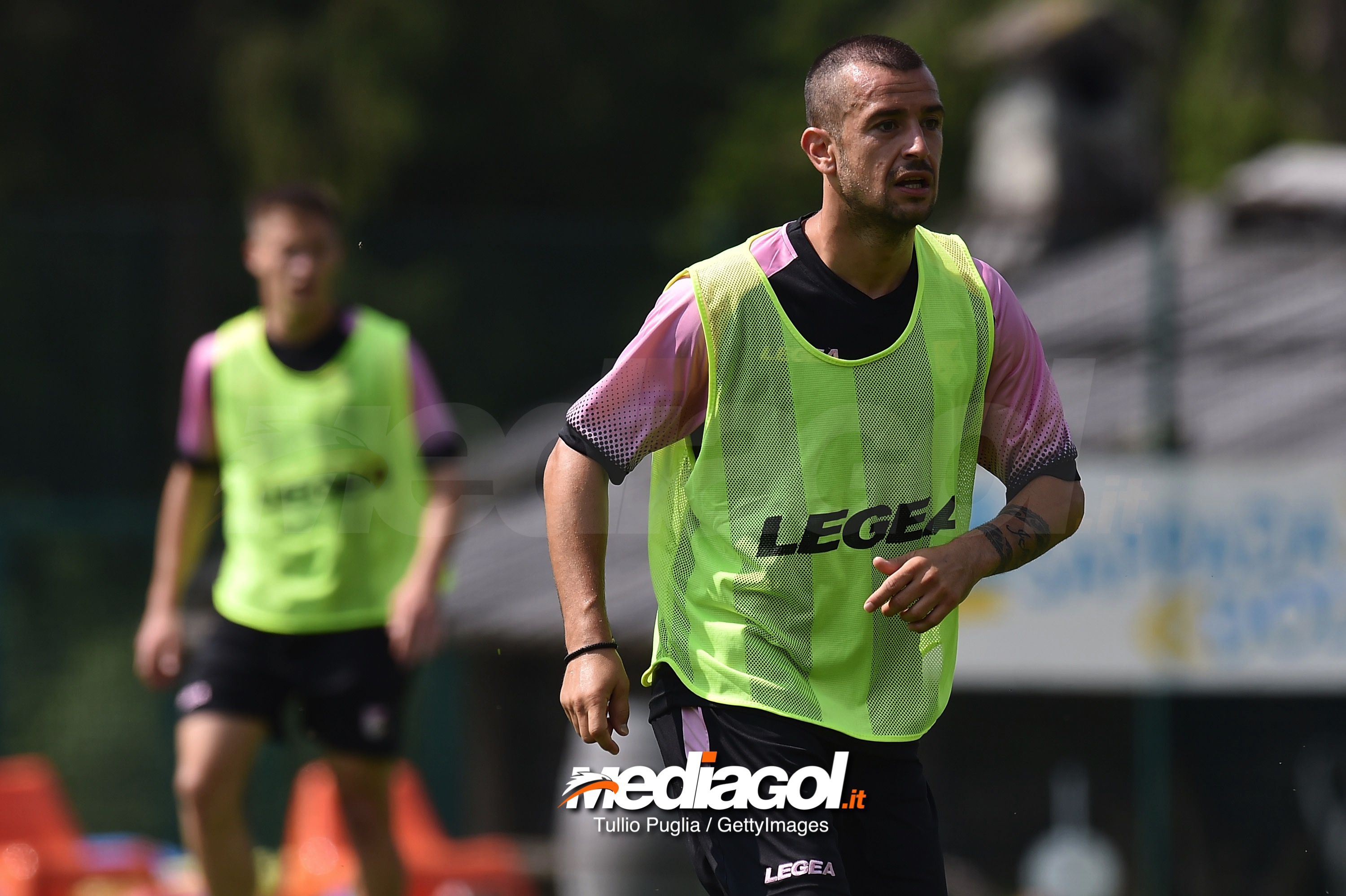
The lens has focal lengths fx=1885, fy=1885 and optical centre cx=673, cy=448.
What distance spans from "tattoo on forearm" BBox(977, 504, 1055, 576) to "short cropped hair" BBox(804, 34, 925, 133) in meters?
0.75

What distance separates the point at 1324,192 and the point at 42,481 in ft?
26.3

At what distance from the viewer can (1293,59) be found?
640 inches

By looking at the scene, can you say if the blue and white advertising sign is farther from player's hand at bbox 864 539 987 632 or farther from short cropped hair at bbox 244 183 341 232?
player's hand at bbox 864 539 987 632

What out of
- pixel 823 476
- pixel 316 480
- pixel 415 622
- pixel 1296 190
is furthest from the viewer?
pixel 1296 190

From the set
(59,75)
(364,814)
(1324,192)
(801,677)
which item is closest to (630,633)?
(364,814)

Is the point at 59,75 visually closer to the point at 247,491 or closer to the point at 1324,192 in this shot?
the point at 1324,192

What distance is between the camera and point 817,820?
329cm

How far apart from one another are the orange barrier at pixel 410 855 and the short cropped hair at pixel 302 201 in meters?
2.24

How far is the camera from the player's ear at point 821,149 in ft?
11.0

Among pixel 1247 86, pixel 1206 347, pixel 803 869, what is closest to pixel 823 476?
pixel 803 869

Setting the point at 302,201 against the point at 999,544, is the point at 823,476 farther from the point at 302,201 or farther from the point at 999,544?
the point at 302,201

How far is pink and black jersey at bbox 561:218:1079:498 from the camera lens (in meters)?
3.33

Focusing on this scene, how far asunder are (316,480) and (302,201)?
846 mm

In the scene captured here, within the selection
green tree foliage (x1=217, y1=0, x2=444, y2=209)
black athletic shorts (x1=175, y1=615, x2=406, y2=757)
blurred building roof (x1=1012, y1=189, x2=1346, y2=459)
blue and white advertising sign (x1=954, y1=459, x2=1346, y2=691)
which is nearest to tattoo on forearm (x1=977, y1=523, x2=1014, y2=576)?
black athletic shorts (x1=175, y1=615, x2=406, y2=757)
